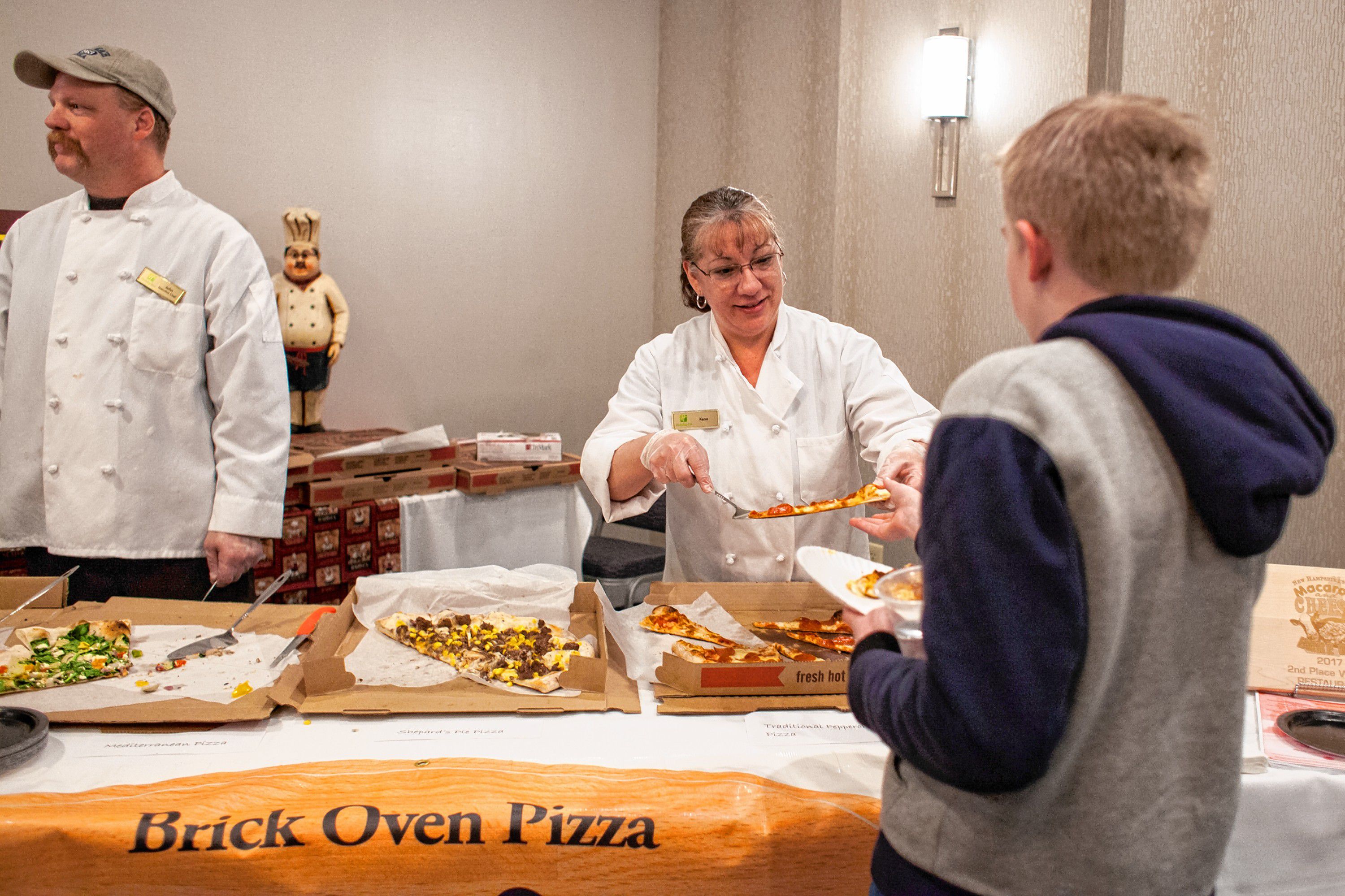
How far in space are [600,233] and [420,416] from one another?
4.39ft

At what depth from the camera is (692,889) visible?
127 centimetres

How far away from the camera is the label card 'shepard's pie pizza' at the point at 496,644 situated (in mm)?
1587

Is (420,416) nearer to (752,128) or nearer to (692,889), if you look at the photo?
(752,128)

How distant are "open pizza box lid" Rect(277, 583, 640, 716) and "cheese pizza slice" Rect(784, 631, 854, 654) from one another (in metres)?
0.38

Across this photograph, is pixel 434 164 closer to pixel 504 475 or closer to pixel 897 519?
pixel 504 475

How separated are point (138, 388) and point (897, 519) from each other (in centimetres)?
177

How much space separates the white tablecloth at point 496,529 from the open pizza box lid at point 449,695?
203 centimetres

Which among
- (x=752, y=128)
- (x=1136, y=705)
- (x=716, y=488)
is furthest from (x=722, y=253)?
(x=752, y=128)

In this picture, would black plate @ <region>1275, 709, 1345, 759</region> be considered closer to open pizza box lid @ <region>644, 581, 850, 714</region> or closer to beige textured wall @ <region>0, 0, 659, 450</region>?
open pizza box lid @ <region>644, 581, 850, 714</region>

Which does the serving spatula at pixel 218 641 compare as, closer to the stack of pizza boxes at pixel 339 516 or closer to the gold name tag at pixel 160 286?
the gold name tag at pixel 160 286

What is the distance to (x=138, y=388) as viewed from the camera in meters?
→ 2.25

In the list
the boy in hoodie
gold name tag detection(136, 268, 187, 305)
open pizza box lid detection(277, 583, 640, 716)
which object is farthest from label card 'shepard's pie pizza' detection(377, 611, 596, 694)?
gold name tag detection(136, 268, 187, 305)

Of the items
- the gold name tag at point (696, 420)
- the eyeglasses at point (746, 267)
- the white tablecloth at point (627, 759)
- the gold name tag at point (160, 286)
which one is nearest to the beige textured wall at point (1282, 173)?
the eyeglasses at point (746, 267)

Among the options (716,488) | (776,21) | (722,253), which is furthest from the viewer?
(776,21)
